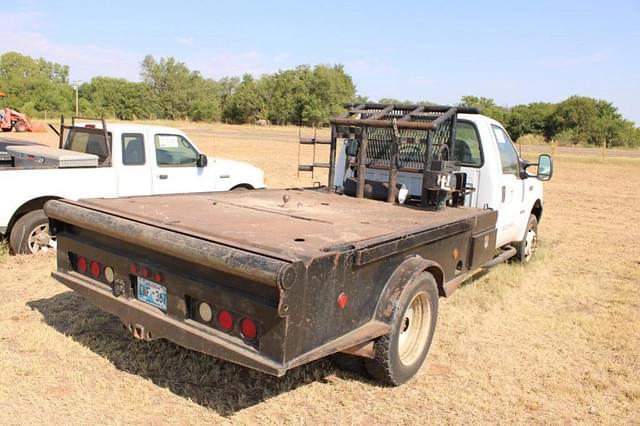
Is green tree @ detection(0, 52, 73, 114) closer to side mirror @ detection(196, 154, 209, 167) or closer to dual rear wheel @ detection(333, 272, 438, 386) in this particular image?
side mirror @ detection(196, 154, 209, 167)

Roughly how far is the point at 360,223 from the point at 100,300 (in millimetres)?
1898

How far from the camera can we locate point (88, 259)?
13.2ft

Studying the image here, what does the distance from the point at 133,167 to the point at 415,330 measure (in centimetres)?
490

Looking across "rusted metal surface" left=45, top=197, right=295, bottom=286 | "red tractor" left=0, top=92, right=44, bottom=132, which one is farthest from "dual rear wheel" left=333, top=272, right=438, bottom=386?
"red tractor" left=0, top=92, right=44, bottom=132

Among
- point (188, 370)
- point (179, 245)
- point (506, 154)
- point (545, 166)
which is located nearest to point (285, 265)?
point (179, 245)

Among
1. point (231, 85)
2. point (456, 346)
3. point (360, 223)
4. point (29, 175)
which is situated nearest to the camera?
point (360, 223)

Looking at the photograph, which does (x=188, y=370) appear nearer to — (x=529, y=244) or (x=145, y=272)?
(x=145, y=272)

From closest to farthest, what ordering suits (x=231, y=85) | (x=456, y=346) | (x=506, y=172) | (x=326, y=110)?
(x=456, y=346)
(x=506, y=172)
(x=326, y=110)
(x=231, y=85)

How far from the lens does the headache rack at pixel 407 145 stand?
16.8ft

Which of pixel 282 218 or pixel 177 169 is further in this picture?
pixel 177 169

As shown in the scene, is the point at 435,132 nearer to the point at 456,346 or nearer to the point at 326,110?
the point at 456,346

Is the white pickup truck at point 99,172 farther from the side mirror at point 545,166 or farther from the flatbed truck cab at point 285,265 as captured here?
the side mirror at point 545,166

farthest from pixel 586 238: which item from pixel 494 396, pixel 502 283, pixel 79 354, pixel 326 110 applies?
pixel 326 110

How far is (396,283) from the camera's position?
365cm
